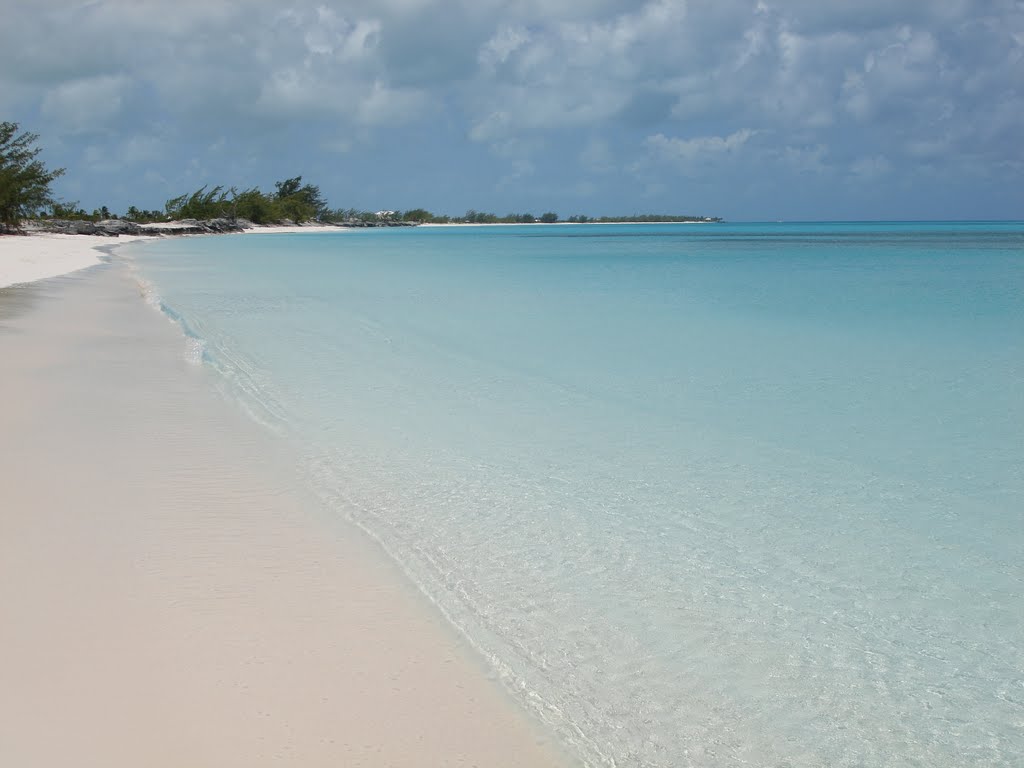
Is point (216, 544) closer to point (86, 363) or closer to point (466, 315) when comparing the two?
point (86, 363)

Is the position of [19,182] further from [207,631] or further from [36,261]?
[207,631]

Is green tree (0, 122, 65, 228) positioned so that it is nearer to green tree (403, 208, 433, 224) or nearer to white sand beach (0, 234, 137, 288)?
white sand beach (0, 234, 137, 288)

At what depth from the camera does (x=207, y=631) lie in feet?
9.56

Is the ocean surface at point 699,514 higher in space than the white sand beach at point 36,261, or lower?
higher

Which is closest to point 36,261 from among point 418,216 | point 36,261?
point 36,261

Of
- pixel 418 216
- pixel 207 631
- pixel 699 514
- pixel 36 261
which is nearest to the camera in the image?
pixel 207 631

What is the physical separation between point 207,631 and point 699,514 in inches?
91.4

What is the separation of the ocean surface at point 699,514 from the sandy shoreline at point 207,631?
0.68ft

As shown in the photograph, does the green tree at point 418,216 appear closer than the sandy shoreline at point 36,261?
No

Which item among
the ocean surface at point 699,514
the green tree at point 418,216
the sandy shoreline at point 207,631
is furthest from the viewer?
the green tree at point 418,216

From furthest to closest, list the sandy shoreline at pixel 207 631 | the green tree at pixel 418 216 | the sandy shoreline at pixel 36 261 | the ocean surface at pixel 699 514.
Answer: the green tree at pixel 418 216, the sandy shoreline at pixel 36 261, the ocean surface at pixel 699 514, the sandy shoreline at pixel 207 631

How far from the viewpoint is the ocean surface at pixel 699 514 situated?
2.68 metres

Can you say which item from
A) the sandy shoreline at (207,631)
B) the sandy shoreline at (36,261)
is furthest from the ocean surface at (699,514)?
the sandy shoreline at (36,261)

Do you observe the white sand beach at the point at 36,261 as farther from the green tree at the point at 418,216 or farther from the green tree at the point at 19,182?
the green tree at the point at 418,216
